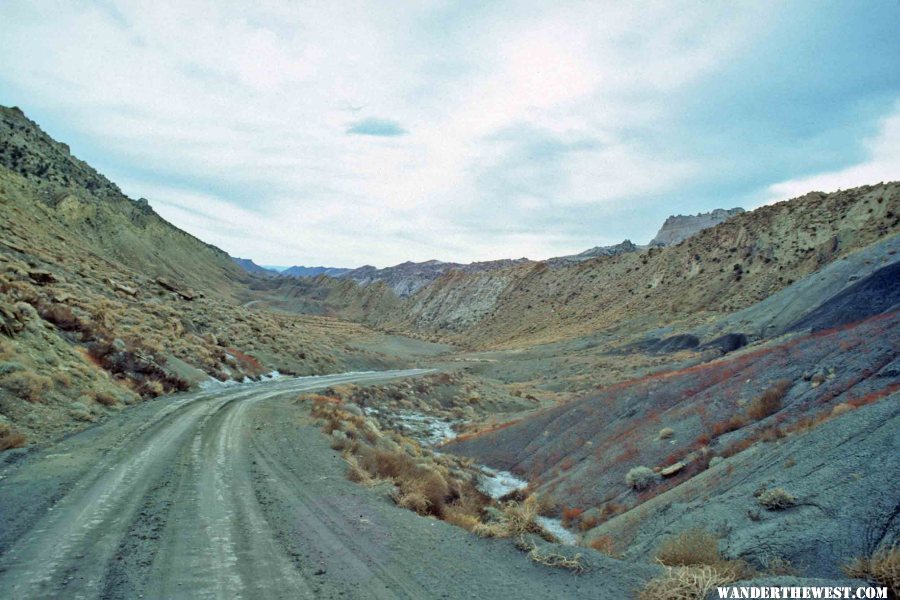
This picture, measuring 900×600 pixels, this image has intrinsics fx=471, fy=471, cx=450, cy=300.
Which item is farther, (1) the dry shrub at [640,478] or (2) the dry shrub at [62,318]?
(2) the dry shrub at [62,318]

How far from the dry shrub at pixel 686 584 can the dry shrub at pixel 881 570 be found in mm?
1091

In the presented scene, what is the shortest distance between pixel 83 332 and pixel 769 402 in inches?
907

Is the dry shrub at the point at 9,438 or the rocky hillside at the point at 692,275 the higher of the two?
the rocky hillside at the point at 692,275

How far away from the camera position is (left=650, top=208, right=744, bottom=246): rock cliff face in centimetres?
15500

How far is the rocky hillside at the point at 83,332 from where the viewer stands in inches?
468

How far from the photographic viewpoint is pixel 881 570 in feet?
13.8

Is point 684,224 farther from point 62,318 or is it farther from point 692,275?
point 62,318

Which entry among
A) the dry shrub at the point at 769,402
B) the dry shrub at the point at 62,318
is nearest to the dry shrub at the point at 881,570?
the dry shrub at the point at 769,402

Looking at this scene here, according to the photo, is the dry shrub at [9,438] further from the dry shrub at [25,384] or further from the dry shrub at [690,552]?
the dry shrub at [690,552]

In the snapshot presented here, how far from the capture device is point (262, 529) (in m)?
6.15

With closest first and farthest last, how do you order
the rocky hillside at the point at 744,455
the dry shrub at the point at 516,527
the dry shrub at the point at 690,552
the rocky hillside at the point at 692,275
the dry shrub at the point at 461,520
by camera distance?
the dry shrub at the point at 690,552 < the rocky hillside at the point at 744,455 < the dry shrub at the point at 516,527 < the dry shrub at the point at 461,520 < the rocky hillside at the point at 692,275

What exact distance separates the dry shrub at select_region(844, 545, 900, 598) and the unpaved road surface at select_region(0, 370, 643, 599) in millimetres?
1988

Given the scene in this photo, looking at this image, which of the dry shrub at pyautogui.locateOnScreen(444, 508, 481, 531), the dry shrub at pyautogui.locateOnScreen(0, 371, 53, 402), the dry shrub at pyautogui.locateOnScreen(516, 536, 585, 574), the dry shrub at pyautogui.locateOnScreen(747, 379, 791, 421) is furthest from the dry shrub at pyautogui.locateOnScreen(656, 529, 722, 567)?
the dry shrub at pyautogui.locateOnScreen(0, 371, 53, 402)

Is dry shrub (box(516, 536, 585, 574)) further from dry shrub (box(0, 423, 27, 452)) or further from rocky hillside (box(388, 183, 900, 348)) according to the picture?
rocky hillside (box(388, 183, 900, 348))
